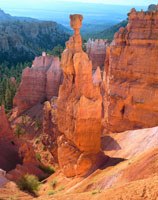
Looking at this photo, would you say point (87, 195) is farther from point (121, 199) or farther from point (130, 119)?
point (130, 119)

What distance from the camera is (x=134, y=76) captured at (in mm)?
22891

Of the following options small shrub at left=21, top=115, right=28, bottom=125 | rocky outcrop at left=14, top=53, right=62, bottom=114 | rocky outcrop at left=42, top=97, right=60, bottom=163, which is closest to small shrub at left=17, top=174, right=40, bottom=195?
rocky outcrop at left=42, top=97, right=60, bottom=163

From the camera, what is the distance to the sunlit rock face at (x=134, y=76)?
72.8ft

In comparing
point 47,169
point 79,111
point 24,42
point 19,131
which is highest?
point 79,111

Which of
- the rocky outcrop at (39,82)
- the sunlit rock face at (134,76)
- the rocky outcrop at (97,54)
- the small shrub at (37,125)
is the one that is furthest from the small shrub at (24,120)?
the rocky outcrop at (97,54)

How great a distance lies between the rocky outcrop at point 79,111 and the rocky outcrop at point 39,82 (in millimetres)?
17106

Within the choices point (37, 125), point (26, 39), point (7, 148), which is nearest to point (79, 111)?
point (7, 148)

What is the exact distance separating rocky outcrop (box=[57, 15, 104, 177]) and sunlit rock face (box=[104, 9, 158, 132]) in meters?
7.21

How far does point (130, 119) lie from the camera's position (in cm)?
2289

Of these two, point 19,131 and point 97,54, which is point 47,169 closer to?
point 19,131

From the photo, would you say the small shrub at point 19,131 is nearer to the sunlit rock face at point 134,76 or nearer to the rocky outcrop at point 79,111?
the sunlit rock face at point 134,76

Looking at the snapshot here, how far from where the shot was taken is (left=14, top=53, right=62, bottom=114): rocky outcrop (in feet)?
108

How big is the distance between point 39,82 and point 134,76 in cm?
1245

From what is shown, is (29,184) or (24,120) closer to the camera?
(29,184)
